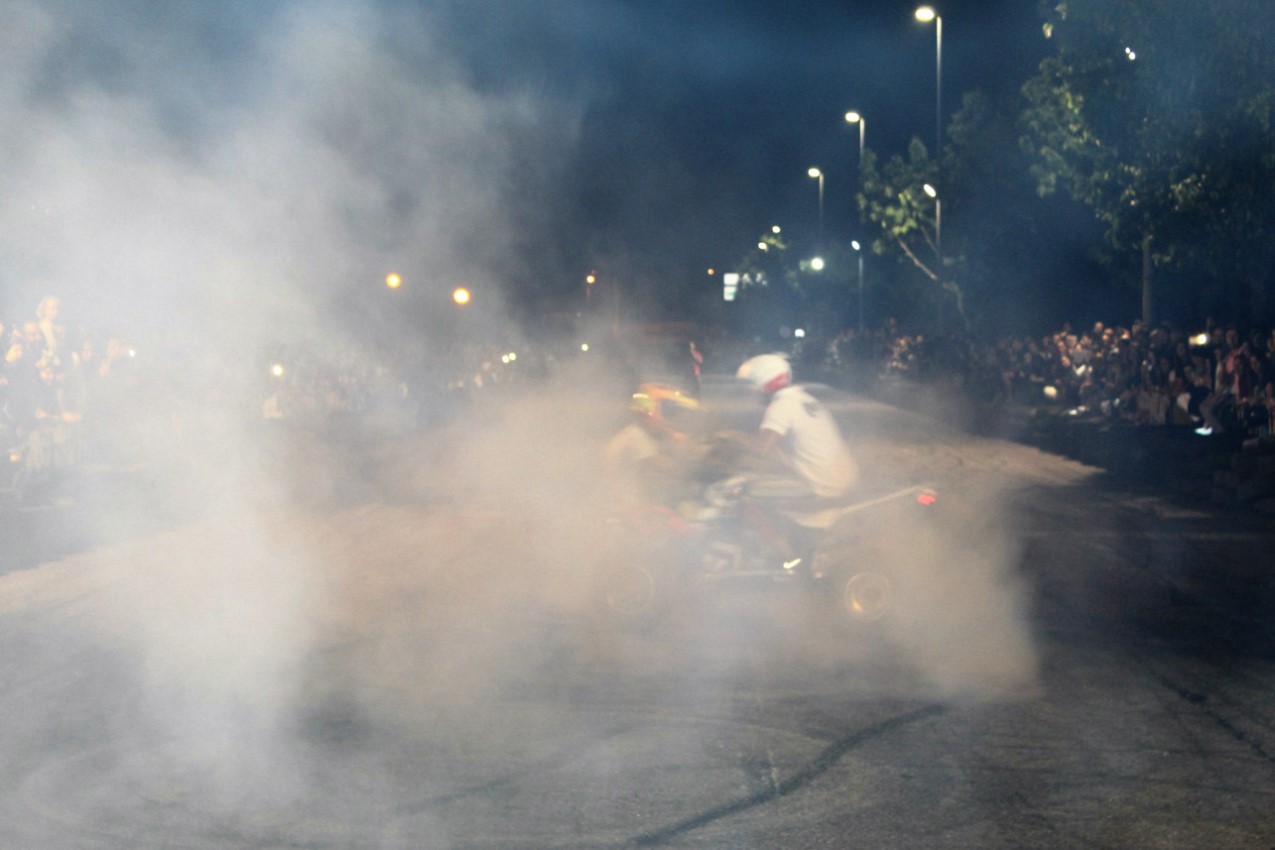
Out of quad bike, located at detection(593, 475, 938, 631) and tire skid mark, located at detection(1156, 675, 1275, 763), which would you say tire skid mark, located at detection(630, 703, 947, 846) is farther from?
quad bike, located at detection(593, 475, 938, 631)

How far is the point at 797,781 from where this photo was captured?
16.9ft

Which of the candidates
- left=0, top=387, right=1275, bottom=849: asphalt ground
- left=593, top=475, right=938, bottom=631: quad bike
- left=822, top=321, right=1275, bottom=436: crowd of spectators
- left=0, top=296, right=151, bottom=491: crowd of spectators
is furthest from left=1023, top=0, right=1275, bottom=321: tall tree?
left=0, top=296, right=151, bottom=491: crowd of spectators

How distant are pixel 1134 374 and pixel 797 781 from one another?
2054 centimetres

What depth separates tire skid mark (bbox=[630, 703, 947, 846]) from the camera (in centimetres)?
461

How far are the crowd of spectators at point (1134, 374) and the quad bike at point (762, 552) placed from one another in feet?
33.5

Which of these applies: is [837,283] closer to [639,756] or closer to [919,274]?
[919,274]

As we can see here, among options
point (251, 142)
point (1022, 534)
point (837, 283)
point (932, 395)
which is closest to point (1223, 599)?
point (1022, 534)

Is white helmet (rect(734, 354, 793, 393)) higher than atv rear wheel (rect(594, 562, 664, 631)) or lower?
higher

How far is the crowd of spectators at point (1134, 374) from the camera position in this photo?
1928 centimetres

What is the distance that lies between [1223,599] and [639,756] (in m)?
4.84

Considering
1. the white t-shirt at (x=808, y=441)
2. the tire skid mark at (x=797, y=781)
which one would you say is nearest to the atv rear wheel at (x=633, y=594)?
the white t-shirt at (x=808, y=441)

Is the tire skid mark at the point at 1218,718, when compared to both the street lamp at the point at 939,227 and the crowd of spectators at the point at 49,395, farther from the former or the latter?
the street lamp at the point at 939,227

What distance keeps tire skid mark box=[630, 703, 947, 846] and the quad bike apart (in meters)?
2.01

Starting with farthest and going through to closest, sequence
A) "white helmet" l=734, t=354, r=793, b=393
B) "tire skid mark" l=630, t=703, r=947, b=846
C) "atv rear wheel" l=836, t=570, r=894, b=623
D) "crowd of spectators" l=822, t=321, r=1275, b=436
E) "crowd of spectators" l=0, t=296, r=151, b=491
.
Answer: "crowd of spectators" l=822, t=321, r=1275, b=436 → "crowd of spectators" l=0, t=296, r=151, b=491 → "white helmet" l=734, t=354, r=793, b=393 → "atv rear wheel" l=836, t=570, r=894, b=623 → "tire skid mark" l=630, t=703, r=947, b=846
